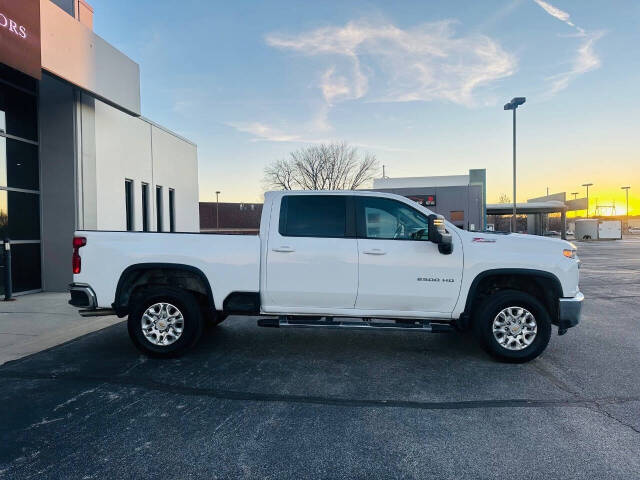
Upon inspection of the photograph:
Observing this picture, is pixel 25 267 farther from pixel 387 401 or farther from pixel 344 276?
pixel 387 401

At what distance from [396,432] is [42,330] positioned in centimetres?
600

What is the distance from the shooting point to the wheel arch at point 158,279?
5387 mm

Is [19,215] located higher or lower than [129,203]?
lower

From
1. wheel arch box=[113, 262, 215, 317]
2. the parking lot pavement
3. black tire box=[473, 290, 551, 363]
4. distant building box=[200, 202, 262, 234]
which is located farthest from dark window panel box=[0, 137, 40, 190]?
distant building box=[200, 202, 262, 234]

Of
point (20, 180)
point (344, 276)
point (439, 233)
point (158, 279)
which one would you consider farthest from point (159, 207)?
point (439, 233)

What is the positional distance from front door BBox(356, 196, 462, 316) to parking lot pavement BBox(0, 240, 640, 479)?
→ 28.7 inches

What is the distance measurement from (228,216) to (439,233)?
177 ft

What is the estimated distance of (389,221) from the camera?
545 centimetres

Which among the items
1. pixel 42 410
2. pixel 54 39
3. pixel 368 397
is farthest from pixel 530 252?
pixel 54 39

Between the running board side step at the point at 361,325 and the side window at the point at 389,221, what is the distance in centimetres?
107

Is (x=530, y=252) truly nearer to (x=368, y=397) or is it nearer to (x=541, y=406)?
(x=541, y=406)

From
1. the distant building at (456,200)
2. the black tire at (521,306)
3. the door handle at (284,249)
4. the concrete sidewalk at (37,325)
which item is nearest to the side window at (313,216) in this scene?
the door handle at (284,249)

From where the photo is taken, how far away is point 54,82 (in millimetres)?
10414

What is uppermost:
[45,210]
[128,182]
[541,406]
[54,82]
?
[54,82]
